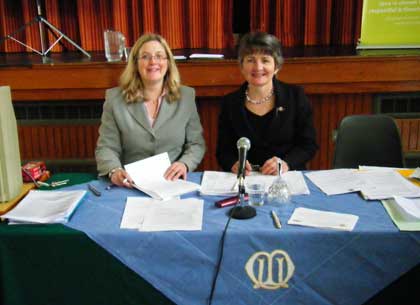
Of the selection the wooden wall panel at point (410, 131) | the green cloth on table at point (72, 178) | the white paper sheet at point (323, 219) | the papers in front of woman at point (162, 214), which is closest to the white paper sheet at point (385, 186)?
the white paper sheet at point (323, 219)

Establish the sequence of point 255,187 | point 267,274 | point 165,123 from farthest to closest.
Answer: point 165,123, point 255,187, point 267,274

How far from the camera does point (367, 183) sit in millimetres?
1597

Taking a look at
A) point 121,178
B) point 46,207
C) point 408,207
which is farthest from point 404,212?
point 46,207

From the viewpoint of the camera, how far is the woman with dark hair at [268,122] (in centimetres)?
200

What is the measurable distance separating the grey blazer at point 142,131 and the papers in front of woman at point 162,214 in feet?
1.64

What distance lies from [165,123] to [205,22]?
1926 millimetres

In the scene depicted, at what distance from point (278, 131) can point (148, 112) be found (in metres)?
0.58

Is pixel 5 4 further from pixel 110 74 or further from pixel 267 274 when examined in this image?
pixel 267 274

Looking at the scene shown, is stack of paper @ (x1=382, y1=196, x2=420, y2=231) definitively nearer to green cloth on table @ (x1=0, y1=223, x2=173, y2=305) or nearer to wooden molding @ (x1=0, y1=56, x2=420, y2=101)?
green cloth on table @ (x1=0, y1=223, x2=173, y2=305)

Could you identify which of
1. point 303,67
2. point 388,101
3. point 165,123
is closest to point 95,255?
point 165,123

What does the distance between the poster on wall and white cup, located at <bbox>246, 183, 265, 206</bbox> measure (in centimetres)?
174

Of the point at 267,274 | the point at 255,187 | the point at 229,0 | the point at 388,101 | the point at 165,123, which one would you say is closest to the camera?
the point at 267,274

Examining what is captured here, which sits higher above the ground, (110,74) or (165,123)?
(110,74)

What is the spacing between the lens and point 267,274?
129 centimetres
